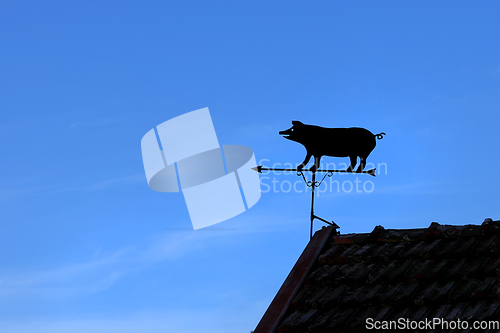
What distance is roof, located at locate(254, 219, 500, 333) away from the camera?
4062 mm

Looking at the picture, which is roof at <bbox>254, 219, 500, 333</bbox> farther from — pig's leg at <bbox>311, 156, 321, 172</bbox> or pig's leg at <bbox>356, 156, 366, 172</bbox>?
pig's leg at <bbox>356, 156, 366, 172</bbox>

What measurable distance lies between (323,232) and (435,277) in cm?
129

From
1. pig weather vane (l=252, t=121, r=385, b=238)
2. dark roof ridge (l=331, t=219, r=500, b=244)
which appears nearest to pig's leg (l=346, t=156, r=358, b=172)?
pig weather vane (l=252, t=121, r=385, b=238)

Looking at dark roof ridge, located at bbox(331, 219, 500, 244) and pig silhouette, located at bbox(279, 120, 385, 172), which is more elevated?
pig silhouette, located at bbox(279, 120, 385, 172)

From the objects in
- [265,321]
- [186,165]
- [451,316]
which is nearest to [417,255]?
[451,316]

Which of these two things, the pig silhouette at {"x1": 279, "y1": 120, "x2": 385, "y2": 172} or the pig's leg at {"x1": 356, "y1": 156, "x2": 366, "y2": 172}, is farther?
the pig's leg at {"x1": 356, "y1": 156, "x2": 366, "y2": 172}

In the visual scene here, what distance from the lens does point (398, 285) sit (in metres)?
4.40

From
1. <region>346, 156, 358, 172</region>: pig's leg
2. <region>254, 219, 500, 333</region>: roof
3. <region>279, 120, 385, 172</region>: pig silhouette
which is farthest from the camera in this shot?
<region>346, 156, 358, 172</region>: pig's leg

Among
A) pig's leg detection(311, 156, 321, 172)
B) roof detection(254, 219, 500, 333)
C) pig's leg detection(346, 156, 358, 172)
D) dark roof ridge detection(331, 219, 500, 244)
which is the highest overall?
pig's leg detection(346, 156, 358, 172)

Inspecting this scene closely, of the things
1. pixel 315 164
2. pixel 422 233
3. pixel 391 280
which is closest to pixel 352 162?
pixel 315 164

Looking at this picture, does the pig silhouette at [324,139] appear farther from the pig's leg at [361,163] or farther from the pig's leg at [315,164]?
the pig's leg at [361,163]

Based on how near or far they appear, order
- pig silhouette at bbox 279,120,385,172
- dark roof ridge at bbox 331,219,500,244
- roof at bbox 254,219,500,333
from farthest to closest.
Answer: pig silhouette at bbox 279,120,385,172 < dark roof ridge at bbox 331,219,500,244 < roof at bbox 254,219,500,333

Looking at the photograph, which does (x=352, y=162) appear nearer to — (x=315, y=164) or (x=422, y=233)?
(x=315, y=164)

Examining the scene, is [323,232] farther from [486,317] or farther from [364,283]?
[486,317]
